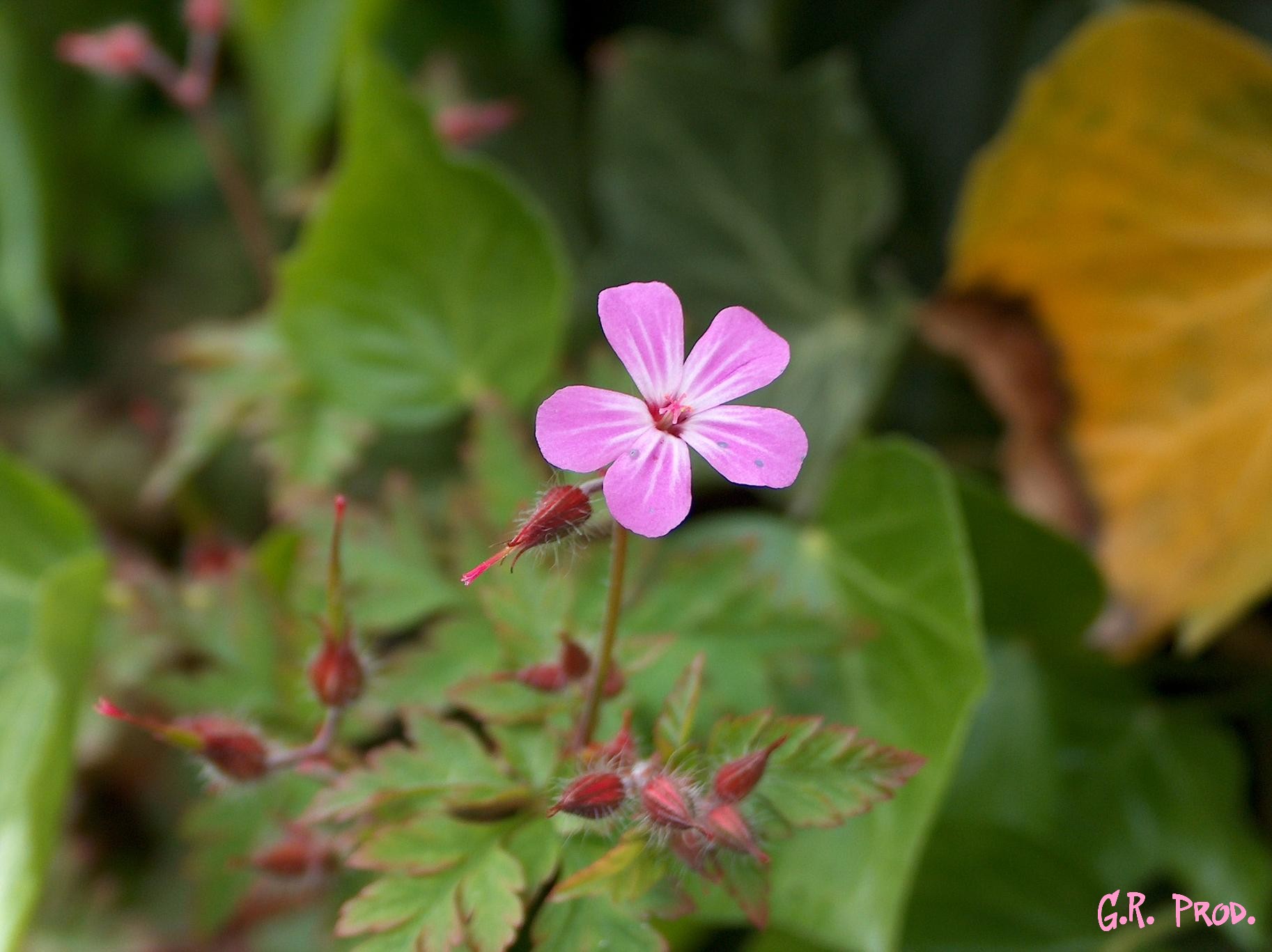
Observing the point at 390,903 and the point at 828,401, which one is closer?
the point at 390,903

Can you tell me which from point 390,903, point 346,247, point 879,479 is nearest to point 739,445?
point 390,903

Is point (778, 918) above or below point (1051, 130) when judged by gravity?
below

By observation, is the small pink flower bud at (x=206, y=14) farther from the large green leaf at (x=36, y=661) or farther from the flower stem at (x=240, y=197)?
the large green leaf at (x=36, y=661)

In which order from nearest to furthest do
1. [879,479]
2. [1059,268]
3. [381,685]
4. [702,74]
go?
[381,685]
[879,479]
[1059,268]
[702,74]

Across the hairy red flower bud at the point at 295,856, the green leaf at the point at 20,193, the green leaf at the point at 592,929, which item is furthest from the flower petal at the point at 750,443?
the green leaf at the point at 20,193

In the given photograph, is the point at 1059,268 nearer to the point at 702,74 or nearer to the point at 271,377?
the point at 702,74

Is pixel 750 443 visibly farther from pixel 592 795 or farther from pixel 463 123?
pixel 463 123
